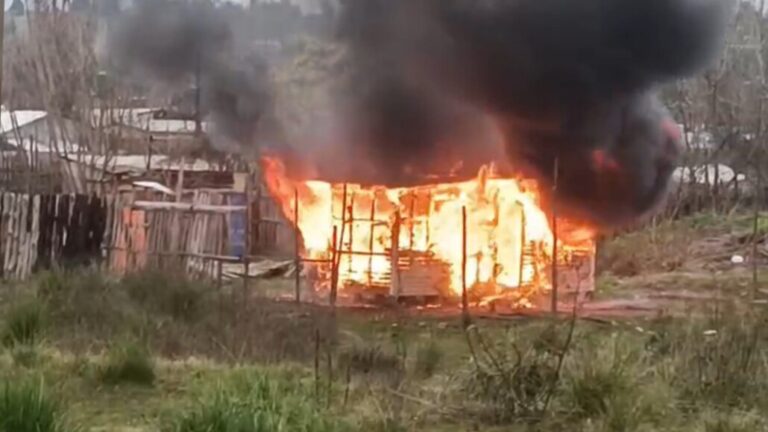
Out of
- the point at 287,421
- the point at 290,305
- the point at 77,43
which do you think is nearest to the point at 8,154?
the point at 77,43

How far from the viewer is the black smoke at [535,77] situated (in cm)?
1994

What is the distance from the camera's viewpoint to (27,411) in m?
5.92

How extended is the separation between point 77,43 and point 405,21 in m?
13.5

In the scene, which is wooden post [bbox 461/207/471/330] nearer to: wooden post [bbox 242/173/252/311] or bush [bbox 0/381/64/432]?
wooden post [bbox 242/173/252/311]

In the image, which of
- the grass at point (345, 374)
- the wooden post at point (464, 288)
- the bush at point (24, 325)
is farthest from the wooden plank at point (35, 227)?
the bush at point (24, 325)

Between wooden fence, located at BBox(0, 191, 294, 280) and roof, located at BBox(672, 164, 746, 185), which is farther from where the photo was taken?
roof, located at BBox(672, 164, 746, 185)

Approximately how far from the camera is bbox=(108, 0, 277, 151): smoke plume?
21359 mm

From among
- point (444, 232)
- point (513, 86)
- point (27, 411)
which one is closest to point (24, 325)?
point (27, 411)

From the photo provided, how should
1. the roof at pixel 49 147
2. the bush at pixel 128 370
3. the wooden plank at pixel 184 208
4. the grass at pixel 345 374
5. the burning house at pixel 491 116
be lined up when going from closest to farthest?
the grass at pixel 345 374, the bush at pixel 128 370, the burning house at pixel 491 116, the wooden plank at pixel 184 208, the roof at pixel 49 147

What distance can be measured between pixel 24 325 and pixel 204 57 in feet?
38.0

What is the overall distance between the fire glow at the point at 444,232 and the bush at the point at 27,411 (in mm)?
11808

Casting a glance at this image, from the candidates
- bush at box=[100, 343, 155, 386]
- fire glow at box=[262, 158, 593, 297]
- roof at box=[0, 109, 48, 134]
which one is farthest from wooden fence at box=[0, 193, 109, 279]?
roof at box=[0, 109, 48, 134]

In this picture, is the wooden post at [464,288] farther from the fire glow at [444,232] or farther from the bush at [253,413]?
the fire glow at [444,232]

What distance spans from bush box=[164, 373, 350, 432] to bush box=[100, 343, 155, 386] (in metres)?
1.85
